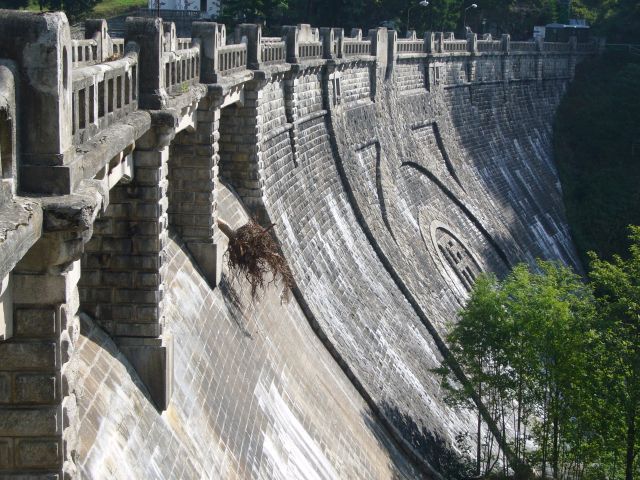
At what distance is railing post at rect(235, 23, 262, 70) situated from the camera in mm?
21781

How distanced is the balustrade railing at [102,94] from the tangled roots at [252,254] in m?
6.84

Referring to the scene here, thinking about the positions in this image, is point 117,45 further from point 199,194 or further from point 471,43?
point 471,43

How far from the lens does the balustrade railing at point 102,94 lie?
902 centimetres

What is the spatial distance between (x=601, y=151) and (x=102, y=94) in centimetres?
4815

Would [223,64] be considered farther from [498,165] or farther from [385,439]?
[498,165]

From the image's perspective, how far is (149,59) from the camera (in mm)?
13008

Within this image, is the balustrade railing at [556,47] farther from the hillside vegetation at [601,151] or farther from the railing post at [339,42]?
the railing post at [339,42]

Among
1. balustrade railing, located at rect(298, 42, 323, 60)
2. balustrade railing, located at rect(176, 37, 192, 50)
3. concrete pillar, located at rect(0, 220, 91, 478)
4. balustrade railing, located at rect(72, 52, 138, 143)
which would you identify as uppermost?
balustrade railing, located at rect(298, 42, 323, 60)

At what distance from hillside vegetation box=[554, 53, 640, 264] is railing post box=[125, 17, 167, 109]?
36.7m

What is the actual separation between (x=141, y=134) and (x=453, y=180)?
30.2 metres

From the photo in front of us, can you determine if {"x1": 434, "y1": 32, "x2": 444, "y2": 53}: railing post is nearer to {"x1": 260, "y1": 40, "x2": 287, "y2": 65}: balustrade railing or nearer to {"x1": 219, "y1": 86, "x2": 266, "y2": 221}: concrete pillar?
{"x1": 260, "y1": 40, "x2": 287, "y2": 65}: balustrade railing

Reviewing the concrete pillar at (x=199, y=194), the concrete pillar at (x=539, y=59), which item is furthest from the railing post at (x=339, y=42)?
the concrete pillar at (x=539, y=59)

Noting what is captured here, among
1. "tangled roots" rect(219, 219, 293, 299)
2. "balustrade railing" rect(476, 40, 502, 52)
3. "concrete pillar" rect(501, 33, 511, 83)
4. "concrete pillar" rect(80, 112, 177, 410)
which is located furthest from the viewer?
"concrete pillar" rect(501, 33, 511, 83)

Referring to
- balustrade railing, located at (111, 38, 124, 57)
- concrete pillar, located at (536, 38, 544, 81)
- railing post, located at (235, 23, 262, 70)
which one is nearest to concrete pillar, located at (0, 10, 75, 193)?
balustrade railing, located at (111, 38, 124, 57)
